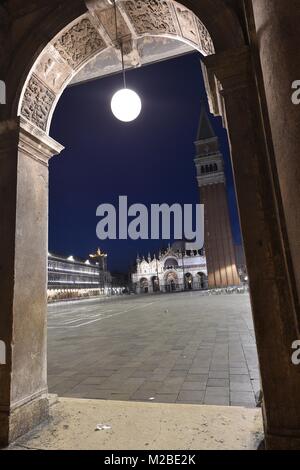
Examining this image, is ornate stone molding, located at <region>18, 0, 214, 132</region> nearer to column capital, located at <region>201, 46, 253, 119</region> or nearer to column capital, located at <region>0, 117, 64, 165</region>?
column capital, located at <region>0, 117, 64, 165</region>

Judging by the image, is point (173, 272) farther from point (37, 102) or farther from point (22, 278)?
point (22, 278)

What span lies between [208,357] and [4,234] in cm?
403

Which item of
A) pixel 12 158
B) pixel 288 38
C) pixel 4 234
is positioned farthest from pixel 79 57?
pixel 288 38

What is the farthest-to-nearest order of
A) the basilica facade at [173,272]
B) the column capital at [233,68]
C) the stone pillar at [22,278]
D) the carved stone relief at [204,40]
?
the basilica facade at [173,272], the carved stone relief at [204,40], the stone pillar at [22,278], the column capital at [233,68]

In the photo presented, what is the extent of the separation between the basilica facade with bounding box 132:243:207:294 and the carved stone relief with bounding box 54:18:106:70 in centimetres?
7075

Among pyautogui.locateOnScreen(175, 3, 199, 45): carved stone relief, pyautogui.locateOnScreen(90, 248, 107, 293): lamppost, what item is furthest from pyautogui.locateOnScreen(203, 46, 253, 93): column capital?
pyautogui.locateOnScreen(90, 248, 107, 293): lamppost

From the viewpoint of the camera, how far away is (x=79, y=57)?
3.42 metres

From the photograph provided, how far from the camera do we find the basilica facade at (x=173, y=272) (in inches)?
2898

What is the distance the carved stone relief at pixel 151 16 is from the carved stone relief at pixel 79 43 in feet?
1.51

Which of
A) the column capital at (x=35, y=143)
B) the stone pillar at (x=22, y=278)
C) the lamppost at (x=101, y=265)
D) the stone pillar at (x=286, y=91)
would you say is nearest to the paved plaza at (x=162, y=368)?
the stone pillar at (x=22, y=278)

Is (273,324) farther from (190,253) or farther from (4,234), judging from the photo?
(190,253)

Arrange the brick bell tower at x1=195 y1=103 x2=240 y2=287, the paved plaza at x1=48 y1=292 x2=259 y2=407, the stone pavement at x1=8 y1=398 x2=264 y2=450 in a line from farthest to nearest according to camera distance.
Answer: the brick bell tower at x1=195 y1=103 x2=240 y2=287 < the paved plaza at x1=48 y1=292 x2=259 y2=407 < the stone pavement at x1=8 y1=398 x2=264 y2=450

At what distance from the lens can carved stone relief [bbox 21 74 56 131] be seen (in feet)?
10.2

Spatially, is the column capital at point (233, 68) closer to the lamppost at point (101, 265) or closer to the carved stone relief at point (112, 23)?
the carved stone relief at point (112, 23)
